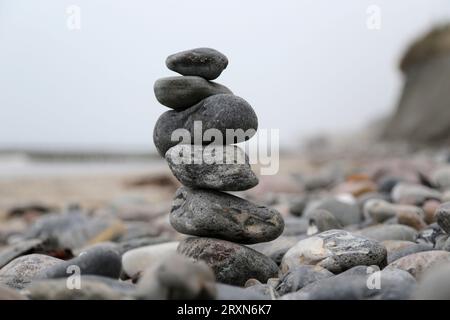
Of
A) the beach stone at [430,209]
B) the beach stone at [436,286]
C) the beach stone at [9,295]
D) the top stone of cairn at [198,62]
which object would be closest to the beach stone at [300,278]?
the beach stone at [436,286]

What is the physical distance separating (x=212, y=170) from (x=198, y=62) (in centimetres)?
84

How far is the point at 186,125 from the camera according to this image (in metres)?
3.85

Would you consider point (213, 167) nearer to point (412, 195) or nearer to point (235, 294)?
point (235, 294)

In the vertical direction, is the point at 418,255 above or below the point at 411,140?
above

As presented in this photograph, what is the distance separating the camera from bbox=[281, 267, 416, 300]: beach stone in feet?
8.22

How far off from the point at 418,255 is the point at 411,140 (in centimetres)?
1762

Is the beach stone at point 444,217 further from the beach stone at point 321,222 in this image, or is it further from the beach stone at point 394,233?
the beach stone at point 321,222

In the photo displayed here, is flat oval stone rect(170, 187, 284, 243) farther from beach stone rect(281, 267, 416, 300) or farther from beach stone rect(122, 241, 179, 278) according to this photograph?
beach stone rect(281, 267, 416, 300)

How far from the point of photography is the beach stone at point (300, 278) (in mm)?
3129

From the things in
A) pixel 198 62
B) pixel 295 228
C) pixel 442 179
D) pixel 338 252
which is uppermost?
pixel 198 62

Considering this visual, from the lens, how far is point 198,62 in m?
3.85

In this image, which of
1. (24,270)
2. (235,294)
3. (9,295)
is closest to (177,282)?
(235,294)
